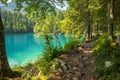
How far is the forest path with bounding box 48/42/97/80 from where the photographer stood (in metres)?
8.24

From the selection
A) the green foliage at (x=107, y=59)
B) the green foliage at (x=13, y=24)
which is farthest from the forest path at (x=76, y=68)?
the green foliage at (x=13, y=24)

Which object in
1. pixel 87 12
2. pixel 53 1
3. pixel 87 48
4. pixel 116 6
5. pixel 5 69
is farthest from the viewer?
pixel 87 12

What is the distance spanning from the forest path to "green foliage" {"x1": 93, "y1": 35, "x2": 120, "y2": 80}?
0.33m

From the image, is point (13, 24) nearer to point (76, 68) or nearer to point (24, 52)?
point (24, 52)

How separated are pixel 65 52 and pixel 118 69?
4.06 m

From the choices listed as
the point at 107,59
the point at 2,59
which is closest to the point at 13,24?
the point at 2,59

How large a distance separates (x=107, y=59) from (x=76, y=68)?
4.94ft

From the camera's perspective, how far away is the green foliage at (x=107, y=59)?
7723 mm

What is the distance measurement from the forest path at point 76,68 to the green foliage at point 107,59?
0.33 meters

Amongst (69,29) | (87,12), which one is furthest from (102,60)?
(69,29)

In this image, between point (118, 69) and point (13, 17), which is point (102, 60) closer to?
point (118, 69)

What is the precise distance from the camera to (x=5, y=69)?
902cm

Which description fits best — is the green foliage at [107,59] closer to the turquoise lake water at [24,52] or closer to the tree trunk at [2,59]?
the turquoise lake water at [24,52]

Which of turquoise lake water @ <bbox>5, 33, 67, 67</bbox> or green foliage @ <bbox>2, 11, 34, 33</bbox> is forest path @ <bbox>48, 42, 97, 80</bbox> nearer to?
turquoise lake water @ <bbox>5, 33, 67, 67</bbox>
